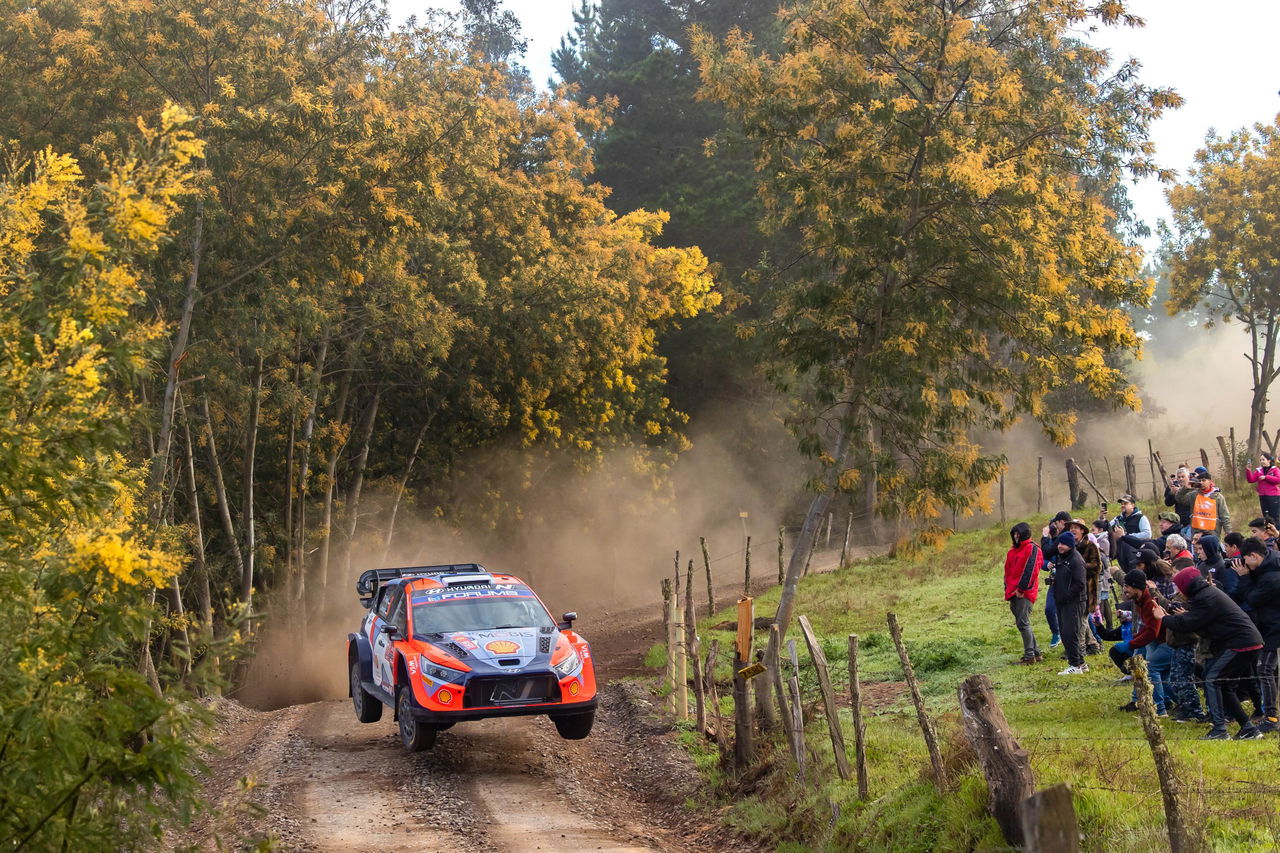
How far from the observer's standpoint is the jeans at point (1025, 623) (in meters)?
16.0

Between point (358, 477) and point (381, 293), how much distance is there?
7045 mm

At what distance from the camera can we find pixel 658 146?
49875 mm

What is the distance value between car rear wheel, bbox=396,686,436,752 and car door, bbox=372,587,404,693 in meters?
0.36

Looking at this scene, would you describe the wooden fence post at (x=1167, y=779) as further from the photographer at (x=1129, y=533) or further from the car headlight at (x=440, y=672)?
the photographer at (x=1129, y=533)

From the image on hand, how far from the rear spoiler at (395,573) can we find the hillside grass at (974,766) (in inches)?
167

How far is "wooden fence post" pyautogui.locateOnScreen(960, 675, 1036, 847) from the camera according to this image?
25.5 ft

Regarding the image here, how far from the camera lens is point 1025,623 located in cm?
1603

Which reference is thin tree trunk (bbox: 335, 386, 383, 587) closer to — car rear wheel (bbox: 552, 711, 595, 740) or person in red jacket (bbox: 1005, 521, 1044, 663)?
car rear wheel (bbox: 552, 711, 595, 740)

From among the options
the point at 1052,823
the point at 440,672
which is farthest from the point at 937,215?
the point at 1052,823

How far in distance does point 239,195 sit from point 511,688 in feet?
36.0

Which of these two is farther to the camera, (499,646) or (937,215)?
(937,215)

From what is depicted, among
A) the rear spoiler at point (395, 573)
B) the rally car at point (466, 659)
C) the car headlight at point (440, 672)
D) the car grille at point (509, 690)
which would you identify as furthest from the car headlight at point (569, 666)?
the rear spoiler at point (395, 573)

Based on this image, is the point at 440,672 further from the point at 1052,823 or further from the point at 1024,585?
the point at 1052,823

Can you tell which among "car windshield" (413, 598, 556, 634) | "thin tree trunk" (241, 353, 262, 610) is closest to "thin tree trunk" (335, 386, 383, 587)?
"thin tree trunk" (241, 353, 262, 610)
